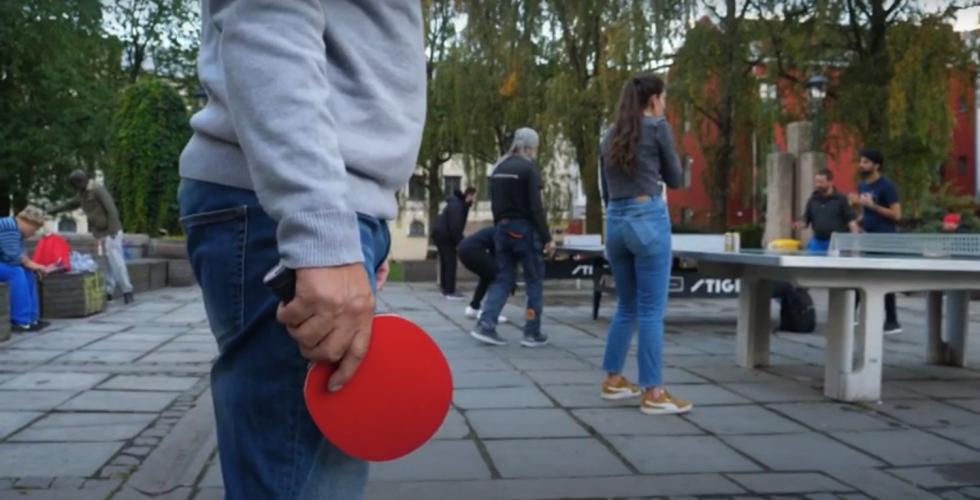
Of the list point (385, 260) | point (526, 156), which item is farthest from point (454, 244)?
point (385, 260)

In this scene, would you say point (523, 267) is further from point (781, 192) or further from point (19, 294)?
point (781, 192)

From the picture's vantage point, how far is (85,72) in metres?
34.9

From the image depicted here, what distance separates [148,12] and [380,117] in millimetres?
43725

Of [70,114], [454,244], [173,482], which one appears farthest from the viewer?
[70,114]

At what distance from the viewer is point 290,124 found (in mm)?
1587

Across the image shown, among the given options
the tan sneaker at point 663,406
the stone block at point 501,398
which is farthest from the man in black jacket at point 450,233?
the tan sneaker at point 663,406

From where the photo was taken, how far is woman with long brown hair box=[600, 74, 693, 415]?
5.81 meters

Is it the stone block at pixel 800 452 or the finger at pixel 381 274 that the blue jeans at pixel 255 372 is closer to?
the finger at pixel 381 274

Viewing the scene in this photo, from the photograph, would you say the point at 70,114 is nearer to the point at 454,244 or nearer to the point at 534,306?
the point at 454,244

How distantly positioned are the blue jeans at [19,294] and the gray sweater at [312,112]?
29.9 feet

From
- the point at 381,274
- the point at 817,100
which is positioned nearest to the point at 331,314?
the point at 381,274

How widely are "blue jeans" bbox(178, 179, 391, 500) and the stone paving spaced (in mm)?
2530

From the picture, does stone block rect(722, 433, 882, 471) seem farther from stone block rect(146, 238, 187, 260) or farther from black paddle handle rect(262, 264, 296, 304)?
stone block rect(146, 238, 187, 260)

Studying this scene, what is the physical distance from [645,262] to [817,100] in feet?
62.0
